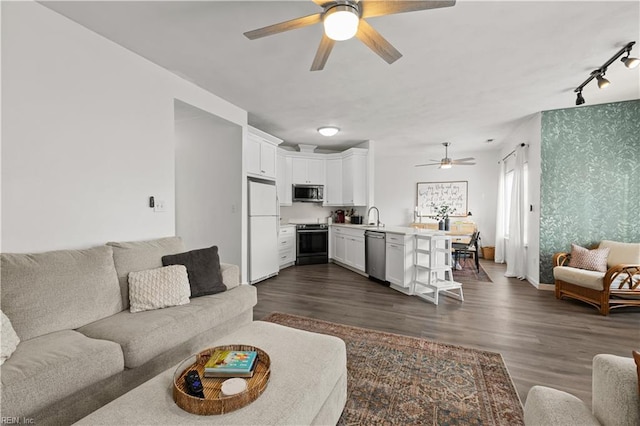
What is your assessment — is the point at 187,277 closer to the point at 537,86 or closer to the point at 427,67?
the point at 427,67

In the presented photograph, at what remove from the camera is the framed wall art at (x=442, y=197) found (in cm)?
757

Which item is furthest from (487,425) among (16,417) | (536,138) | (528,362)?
(536,138)

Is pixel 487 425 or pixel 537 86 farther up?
pixel 537 86

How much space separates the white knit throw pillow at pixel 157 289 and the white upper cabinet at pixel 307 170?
4.30 m

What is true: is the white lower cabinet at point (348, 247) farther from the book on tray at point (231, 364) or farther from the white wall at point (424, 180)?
the book on tray at point (231, 364)

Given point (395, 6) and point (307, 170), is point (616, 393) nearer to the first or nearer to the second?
point (395, 6)

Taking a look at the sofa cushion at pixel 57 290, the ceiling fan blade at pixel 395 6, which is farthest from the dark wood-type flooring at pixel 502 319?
the ceiling fan blade at pixel 395 6

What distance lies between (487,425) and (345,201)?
16.9 feet

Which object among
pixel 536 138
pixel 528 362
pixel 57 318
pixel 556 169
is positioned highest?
pixel 536 138

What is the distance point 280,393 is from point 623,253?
474 centimetres

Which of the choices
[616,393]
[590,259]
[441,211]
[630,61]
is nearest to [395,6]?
[616,393]

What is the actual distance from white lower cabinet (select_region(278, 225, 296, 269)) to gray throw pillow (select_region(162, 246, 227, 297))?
3.06 m

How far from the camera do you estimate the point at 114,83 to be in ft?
8.70

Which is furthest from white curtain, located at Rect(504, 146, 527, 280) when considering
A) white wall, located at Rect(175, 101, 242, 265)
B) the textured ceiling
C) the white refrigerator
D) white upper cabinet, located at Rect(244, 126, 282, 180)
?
white wall, located at Rect(175, 101, 242, 265)
